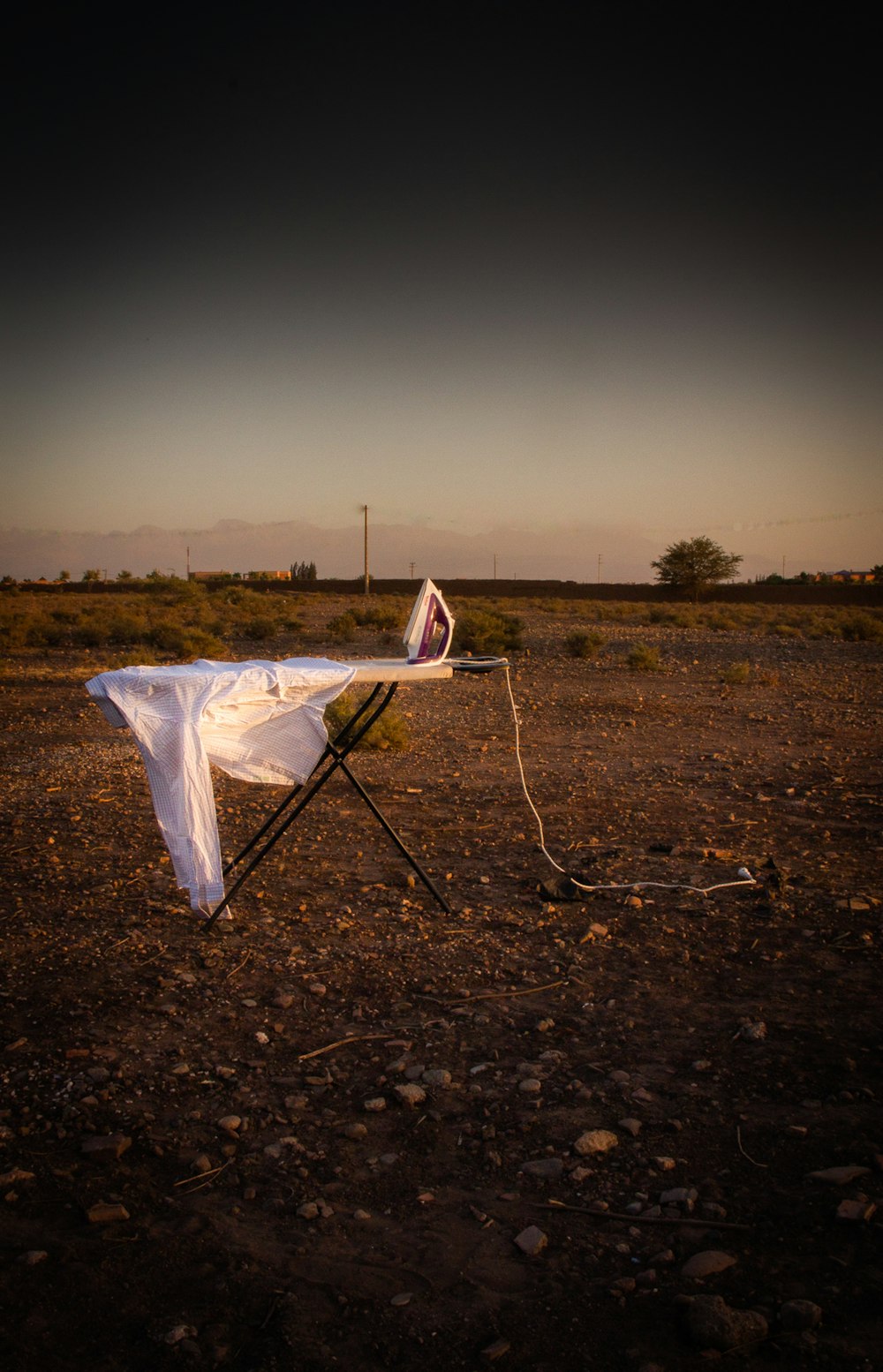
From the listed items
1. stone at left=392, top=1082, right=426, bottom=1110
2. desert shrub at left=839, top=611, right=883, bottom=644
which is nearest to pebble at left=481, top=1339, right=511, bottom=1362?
stone at left=392, top=1082, right=426, bottom=1110

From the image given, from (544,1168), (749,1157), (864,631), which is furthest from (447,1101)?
(864,631)

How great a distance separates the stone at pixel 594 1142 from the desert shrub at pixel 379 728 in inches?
238

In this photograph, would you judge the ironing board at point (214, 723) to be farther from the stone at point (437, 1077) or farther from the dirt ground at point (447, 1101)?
the stone at point (437, 1077)

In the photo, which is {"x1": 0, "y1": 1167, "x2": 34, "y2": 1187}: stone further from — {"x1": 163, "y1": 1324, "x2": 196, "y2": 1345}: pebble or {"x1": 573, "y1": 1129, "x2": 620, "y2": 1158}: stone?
{"x1": 573, "y1": 1129, "x2": 620, "y2": 1158}: stone

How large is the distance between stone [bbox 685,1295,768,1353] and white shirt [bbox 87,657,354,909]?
2226 mm

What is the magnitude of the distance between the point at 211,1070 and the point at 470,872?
8.34 ft

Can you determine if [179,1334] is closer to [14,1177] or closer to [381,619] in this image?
[14,1177]

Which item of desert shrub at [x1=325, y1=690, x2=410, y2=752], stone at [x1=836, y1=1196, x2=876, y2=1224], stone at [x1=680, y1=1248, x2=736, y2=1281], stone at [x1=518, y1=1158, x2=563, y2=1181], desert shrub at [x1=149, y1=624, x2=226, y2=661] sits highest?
desert shrub at [x1=149, y1=624, x2=226, y2=661]

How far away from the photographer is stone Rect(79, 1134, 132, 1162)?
2775 mm

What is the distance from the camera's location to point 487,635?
20984 millimetres

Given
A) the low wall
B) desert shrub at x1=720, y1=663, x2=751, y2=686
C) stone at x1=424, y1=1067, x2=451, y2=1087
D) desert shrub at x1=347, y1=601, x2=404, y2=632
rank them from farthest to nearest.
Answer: the low wall → desert shrub at x1=347, y1=601, x2=404, y2=632 → desert shrub at x1=720, y1=663, x2=751, y2=686 → stone at x1=424, y1=1067, x2=451, y2=1087

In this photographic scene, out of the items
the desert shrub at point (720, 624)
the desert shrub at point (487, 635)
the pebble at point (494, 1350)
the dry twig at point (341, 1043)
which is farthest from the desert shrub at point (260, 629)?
the pebble at point (494, 1350)

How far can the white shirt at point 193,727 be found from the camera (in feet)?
12.0

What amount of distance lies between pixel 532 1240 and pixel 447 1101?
73 cm
